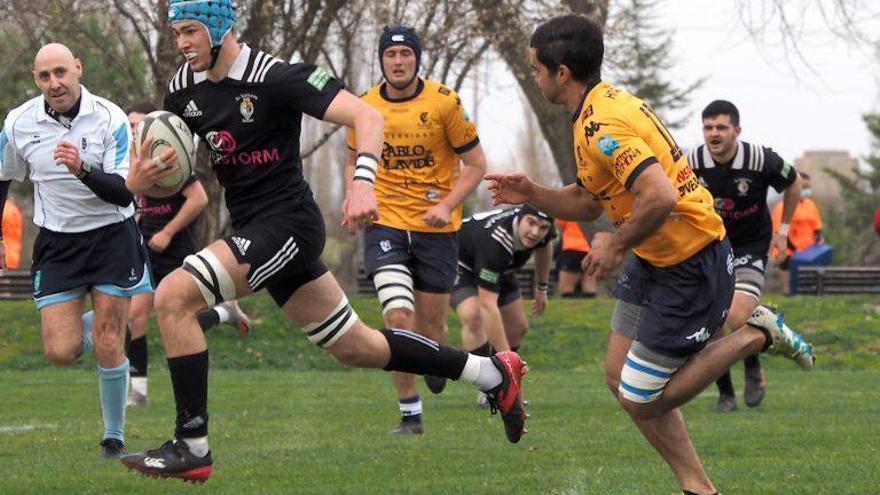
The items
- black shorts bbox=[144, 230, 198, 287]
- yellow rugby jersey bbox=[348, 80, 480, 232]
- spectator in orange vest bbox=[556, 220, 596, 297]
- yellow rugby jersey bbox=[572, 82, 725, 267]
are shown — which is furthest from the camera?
spectator in orange vest bbox=[556, 220, 596, 297]

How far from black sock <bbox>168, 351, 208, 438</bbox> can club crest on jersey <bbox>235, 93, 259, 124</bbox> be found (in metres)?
1.06

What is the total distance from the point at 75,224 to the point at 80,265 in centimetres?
24

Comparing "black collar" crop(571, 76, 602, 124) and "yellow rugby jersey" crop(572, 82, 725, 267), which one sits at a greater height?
"black collar" crop(571, 76, 602, 124)

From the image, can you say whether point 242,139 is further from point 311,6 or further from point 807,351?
point 311,6

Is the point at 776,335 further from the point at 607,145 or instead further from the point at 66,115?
the point at 66,115

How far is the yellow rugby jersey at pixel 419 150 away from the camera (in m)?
10.2

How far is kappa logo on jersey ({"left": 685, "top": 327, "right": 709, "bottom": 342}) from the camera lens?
6348 millimetres

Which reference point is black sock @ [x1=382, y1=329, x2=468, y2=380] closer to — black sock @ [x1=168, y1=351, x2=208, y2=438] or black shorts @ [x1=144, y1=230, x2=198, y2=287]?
black sock @ [x1=168, y1=351, x2=208, y2=438]

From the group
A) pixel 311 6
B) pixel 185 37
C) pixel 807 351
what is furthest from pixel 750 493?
pixel 311 6

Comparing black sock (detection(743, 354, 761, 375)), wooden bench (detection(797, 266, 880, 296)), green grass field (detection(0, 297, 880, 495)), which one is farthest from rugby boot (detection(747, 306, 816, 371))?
wooden bench (detection(797, 266, 880, 296))

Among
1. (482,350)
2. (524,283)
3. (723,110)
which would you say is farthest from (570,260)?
(723,110)

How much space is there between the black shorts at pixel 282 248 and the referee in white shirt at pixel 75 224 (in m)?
1.77

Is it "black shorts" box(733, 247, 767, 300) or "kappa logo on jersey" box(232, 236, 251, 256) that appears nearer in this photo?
"kappa logo on jersey" box(232, 236, 251, 256)

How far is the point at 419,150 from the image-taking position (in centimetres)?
1030
